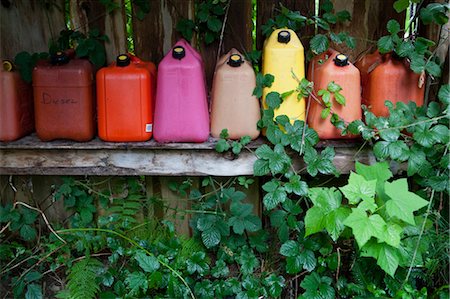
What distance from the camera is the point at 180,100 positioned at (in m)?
2.02

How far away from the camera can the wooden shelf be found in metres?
2.06

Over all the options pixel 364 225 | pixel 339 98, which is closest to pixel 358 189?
pixel 364 225

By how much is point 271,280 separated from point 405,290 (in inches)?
20.3

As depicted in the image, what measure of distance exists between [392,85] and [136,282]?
4.19ft

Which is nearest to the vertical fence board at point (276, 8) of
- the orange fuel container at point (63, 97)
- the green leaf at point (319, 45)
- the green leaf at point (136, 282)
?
the green leaf at point (319, 45)

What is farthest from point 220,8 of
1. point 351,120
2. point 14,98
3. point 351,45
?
point 14,98

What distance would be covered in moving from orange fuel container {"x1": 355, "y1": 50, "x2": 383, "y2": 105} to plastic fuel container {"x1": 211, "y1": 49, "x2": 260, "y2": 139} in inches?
18.0

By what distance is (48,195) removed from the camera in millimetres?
2455

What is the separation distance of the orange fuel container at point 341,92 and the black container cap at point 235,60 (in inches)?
12.6

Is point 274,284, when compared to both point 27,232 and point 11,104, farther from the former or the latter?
point 11,104

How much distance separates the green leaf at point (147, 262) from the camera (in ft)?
6.73

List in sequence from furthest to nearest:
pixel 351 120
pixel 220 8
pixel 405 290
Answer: pixel 220 8, pixel 351 120, pixel 405 290

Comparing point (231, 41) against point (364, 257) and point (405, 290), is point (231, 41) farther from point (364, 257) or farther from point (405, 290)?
point (405, 290)

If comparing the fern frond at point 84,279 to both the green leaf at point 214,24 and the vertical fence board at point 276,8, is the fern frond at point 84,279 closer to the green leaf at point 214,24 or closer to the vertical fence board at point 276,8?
the green leaf at point 214,24
